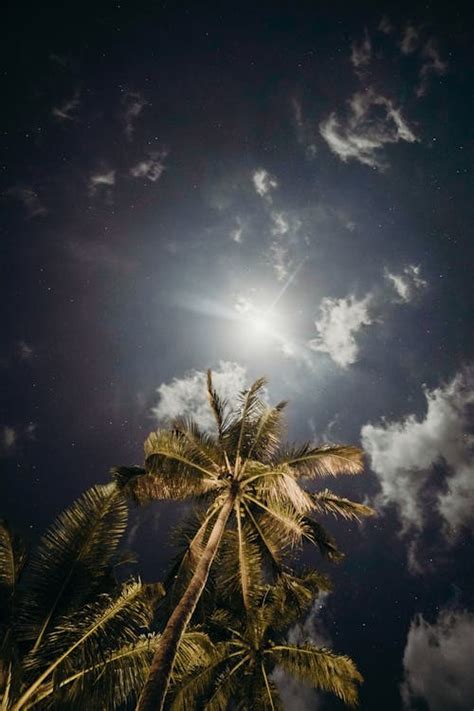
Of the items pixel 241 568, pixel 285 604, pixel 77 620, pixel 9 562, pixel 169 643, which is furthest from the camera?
pixel 285 604

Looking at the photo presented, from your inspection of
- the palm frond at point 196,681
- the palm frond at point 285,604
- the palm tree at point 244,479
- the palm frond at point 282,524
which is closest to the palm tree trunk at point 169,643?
the palm tree at point 244,479

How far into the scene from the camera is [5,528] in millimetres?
7844

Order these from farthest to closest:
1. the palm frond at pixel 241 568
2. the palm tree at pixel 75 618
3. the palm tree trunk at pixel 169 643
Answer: the palm frond at pixel 241 568, the palm tree at pixel 75 618, the palm tree trunk at pixel 169 643

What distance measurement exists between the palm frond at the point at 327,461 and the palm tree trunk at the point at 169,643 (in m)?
2.38

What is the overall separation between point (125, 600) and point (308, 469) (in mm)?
4892

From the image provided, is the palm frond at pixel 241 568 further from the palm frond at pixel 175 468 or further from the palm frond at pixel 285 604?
the palm frond at pixel 285 604

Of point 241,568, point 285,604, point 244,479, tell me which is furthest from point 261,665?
point 244,479

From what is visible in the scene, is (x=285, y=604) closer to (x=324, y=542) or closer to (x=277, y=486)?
(x=324, y=542)

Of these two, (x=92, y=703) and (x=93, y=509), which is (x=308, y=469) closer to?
(x=93, y=509)

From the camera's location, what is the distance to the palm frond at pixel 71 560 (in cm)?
717

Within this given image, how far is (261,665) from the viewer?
37.5ft

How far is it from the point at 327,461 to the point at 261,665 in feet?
23.8

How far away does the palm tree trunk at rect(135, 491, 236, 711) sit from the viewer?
18.2 ft

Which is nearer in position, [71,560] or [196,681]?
[71,560]
